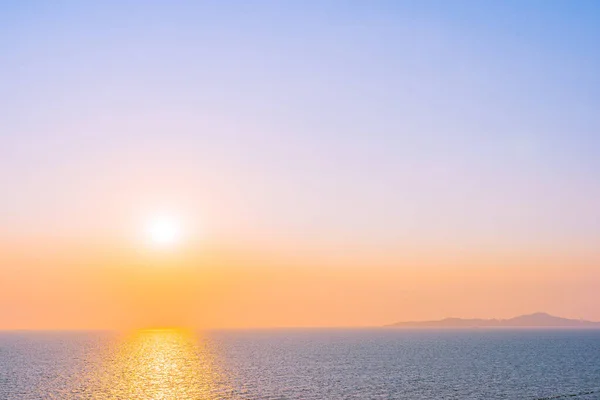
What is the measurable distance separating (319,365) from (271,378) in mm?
38373

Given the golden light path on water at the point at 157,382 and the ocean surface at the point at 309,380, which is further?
the golden light path on water at the point at 157,382

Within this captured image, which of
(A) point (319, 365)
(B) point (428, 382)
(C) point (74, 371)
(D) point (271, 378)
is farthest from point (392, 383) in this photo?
(C) point (74, 371)

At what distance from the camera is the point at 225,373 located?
165500mm

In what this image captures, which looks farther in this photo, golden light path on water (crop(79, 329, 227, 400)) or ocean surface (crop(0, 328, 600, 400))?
golden light path on water (crop(79, 329, 227, 400))

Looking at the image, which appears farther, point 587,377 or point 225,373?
point 225,373

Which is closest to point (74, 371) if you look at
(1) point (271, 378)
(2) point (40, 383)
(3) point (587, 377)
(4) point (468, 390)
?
(2) point (40, 383)

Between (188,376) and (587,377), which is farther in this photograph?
(188,376)

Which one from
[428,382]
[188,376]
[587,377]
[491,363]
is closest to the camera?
[428,382]

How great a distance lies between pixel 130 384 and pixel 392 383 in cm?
6127

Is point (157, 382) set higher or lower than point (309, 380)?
higher

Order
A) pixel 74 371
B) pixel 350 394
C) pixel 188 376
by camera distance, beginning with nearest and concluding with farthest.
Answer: pixel 350 394 → pixel 188 376 → pixel 74 371

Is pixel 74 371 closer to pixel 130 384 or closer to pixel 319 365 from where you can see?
pixel 130 384

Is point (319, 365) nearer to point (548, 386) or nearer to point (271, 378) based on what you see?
point (271, 378)

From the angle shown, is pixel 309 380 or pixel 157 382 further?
pixel 157 382
